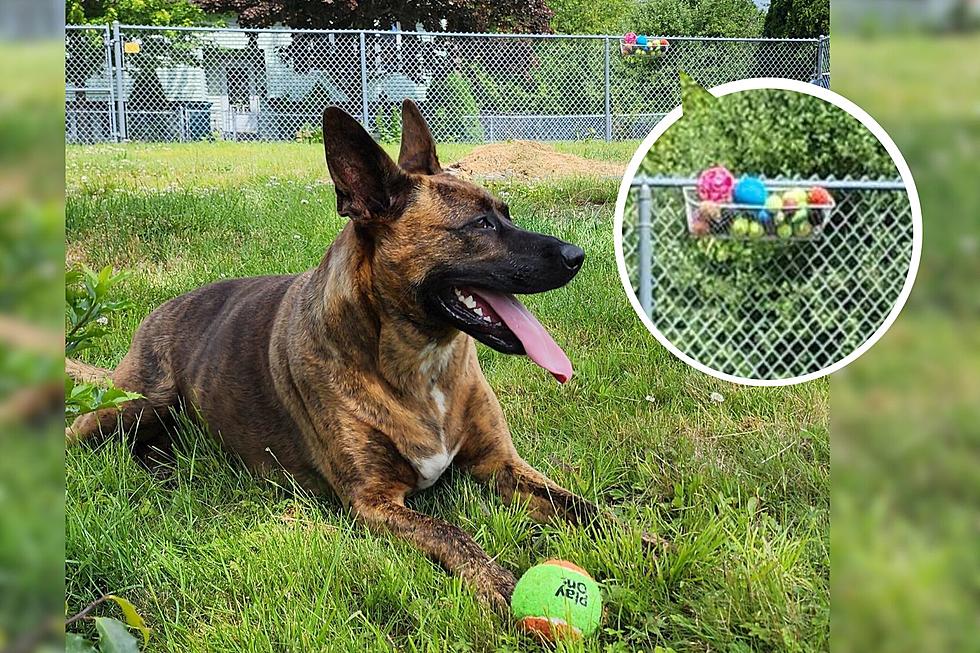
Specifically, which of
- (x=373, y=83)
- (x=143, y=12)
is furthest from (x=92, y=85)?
(x=373, y=83)

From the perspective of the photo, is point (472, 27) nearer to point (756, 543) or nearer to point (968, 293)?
point (756, 543)

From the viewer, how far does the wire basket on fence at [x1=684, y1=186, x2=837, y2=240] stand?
1528 mm

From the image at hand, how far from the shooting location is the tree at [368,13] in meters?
11.4

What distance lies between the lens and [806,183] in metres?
1.53

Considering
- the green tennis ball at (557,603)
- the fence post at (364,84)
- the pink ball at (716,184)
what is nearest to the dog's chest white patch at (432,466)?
the green tennis ball at (557,603)

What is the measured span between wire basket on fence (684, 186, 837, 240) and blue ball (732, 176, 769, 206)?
0.04 ft

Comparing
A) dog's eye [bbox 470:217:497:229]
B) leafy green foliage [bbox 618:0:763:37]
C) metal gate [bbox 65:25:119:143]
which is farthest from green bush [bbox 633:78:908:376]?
metal gate [bbox 65:25:119:143]

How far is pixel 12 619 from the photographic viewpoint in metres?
0.32

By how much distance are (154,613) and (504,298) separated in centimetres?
136

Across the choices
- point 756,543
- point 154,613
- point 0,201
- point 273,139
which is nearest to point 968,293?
point 0,201

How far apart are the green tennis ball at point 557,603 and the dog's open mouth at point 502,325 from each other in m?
0.66

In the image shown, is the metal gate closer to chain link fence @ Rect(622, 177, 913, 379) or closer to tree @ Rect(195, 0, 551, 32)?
tree @ Rect(195, 0, 551, 32)

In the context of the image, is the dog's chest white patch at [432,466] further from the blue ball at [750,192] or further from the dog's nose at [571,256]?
the blue ball at [750,192]

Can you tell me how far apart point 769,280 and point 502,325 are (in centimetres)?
101
